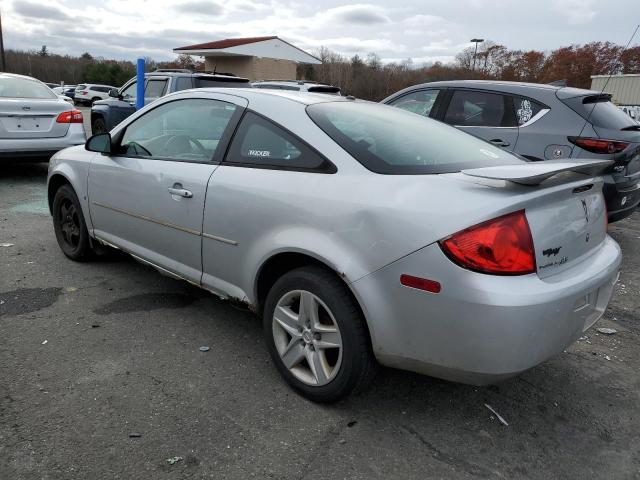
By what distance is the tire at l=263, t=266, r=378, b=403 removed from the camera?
91.4 inches

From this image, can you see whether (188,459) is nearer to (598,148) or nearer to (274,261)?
(274,261)

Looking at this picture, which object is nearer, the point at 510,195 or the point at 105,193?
the point at 510,195

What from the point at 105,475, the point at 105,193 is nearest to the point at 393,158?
the point at 105,475

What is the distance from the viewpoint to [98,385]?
266cm

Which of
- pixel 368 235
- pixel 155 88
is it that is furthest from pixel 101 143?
pixel 155 88

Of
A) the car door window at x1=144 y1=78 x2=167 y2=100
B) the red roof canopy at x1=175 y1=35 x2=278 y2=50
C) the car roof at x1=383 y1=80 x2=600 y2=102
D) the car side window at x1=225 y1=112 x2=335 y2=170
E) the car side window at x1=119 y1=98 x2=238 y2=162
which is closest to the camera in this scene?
the car side window at x1=225 y1=112 x2=335 y2=170

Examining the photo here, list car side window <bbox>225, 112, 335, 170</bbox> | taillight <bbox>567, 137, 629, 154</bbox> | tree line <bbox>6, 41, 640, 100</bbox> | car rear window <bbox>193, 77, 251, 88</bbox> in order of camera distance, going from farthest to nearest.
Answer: tree line <bbox>6, 41, 640, 100</bbox> < car rear window <bbox>193, 77, 251, 88</bbox> < taillight <bbox>567, 137, 629, 154</bbox> < car side window <bbox>225, 112, 335, 170</bbox>

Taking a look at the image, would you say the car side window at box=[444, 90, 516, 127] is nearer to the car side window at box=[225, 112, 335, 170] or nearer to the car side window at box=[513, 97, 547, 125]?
the car side window at box=[513, 97, 547, 125]

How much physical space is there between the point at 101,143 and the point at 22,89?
16.1 ft

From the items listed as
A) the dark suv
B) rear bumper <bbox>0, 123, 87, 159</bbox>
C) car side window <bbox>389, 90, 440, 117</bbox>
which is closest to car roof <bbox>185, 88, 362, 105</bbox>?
car side window <bbox>389, 90, 440, 117</bbox>

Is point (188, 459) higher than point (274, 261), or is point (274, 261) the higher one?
point (274, 261)

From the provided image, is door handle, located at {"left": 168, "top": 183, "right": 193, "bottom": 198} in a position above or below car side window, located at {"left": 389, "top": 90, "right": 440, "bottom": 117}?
below

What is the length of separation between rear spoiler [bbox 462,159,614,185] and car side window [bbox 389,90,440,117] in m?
3.94

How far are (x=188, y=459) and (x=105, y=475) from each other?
321 mm
